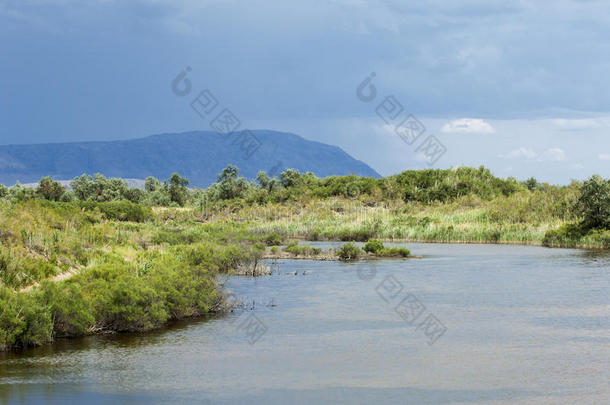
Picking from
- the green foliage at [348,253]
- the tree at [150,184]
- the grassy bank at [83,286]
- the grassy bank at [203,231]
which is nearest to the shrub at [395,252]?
the grassy bank at [203,231]

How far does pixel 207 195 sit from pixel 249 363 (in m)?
95.3

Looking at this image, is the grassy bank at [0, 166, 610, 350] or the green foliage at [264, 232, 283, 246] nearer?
the grassy bank at [0, 166, 610, 350]

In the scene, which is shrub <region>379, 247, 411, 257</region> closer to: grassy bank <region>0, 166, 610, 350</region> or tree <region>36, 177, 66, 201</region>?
grassy bank <region>0, 166, 610, 350</region>

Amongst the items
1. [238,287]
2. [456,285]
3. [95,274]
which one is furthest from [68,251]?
[456,285]

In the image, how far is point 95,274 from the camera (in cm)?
2322

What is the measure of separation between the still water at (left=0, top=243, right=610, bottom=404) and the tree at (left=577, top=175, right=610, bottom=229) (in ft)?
66.6

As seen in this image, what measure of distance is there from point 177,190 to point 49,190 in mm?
25314

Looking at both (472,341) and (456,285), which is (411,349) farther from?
(456,285)

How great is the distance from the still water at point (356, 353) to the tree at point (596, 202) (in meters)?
20.3

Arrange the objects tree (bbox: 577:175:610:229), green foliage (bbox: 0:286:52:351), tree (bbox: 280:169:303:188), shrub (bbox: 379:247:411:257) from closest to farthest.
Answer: green foliage (bbox: 0:286:52:351)
shrub (bbox: 379:247:411:257)
tree (bbox: 577:175:610:229)
tree (bbox: 280:169:303:188)

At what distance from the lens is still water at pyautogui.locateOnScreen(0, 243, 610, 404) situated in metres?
16.2

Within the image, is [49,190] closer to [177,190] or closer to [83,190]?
[83,190]

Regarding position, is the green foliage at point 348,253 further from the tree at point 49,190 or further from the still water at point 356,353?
the tree at point 49,190

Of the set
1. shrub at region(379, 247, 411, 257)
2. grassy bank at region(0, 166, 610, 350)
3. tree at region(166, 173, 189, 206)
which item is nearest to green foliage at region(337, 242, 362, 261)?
grassy bank at region(0, 166, 610, 350)
